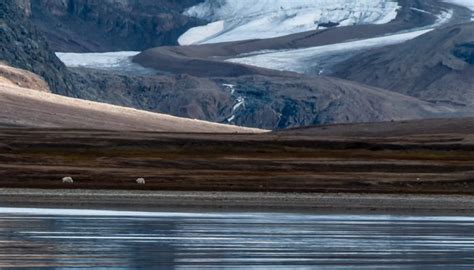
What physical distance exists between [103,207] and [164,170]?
68.0ft

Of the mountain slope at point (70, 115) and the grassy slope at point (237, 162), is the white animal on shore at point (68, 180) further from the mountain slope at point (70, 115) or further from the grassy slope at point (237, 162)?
the mountain slope at point (70, 115)

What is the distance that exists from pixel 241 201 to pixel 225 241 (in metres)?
18.4

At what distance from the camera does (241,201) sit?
5219 cm

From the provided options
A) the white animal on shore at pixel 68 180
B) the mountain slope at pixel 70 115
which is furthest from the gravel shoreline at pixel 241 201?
the mountain slope at pixel 70 115

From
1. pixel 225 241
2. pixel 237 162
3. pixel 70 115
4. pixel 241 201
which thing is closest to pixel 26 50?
pixel 70 115

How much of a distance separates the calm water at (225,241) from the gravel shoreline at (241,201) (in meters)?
4.23

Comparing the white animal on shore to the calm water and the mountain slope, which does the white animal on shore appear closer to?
the calm water

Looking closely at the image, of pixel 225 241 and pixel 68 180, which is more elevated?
pixel 225 241

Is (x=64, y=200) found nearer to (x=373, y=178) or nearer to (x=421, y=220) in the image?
(x=421, y=220)

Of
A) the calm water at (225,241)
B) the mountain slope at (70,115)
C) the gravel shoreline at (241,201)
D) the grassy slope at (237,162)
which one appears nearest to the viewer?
the calm water at (225,241)

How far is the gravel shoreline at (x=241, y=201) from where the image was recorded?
48562 millimetres

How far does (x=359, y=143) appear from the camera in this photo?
8894 centimetres

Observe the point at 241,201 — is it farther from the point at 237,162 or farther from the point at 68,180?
the point at 237,162

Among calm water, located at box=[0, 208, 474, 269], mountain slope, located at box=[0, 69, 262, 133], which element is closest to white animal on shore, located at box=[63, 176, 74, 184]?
calm water, located at box=[0, 208, 474, 269]
